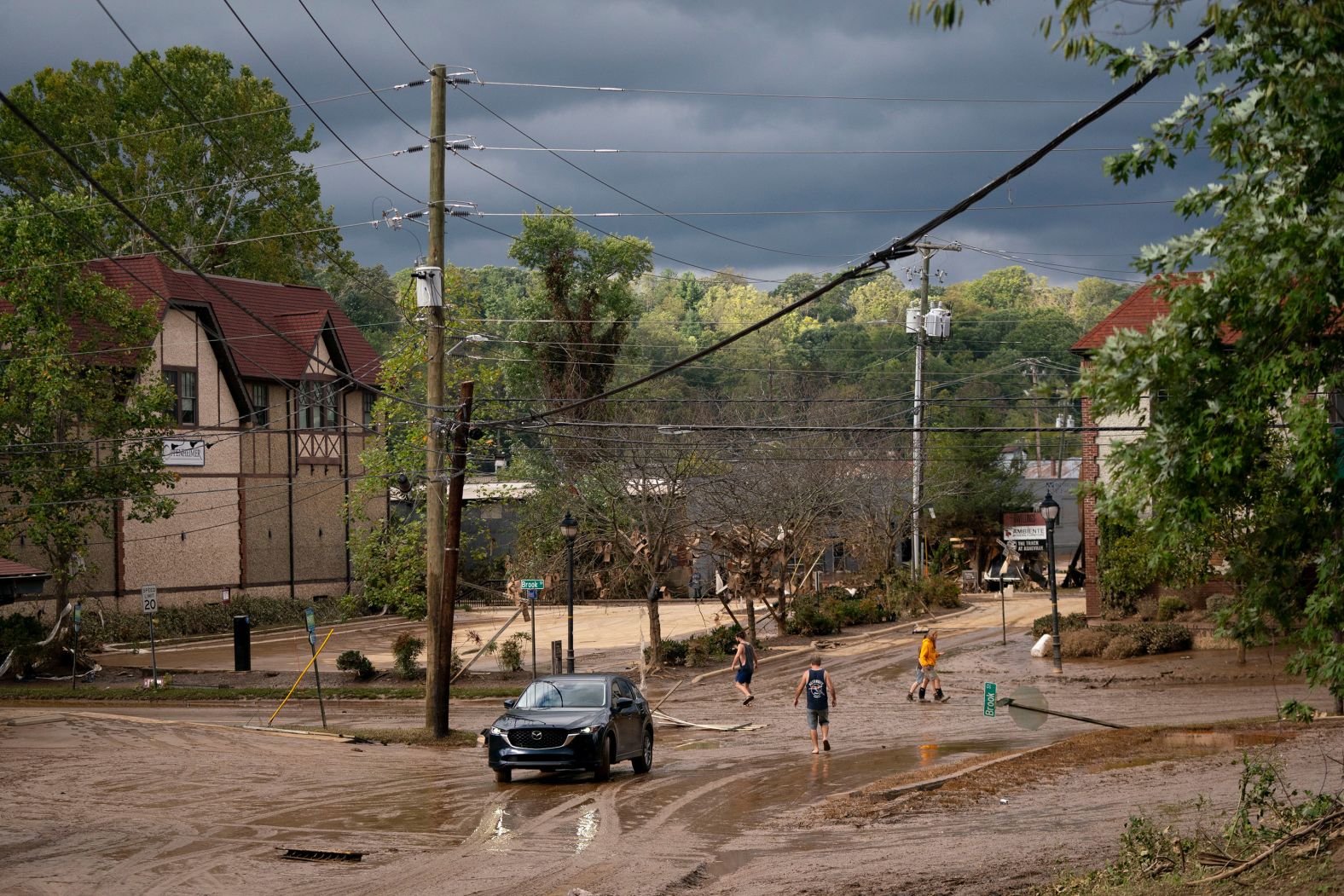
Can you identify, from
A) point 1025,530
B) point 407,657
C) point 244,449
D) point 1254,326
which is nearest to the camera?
point 1254,326

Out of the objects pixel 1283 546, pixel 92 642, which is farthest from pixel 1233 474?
pixel 92 642

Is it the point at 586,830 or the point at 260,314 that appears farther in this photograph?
the point at 260,314

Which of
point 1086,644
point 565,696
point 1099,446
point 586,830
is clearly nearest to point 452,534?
point 565,696

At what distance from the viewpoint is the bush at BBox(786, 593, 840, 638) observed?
4497 cm

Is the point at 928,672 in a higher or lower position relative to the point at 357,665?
higher

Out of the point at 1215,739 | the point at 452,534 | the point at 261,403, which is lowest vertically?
the point at 1215,739

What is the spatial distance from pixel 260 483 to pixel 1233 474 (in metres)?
51.8

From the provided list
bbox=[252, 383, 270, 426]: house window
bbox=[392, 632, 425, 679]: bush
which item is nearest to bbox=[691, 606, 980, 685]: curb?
bbox=[392, 632, 425, 679]: bush

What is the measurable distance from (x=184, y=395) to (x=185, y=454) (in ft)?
8.17

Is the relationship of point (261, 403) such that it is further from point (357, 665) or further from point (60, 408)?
point (357, 665)

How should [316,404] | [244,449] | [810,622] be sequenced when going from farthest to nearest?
1. [316,404]
2. [244,449]
3. [810,622]

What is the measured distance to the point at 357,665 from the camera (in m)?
37.6

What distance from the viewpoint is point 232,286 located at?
57219 millimetres

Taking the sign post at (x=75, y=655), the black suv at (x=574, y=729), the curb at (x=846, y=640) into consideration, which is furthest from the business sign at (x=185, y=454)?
the black suv at (x=574, y=729)
